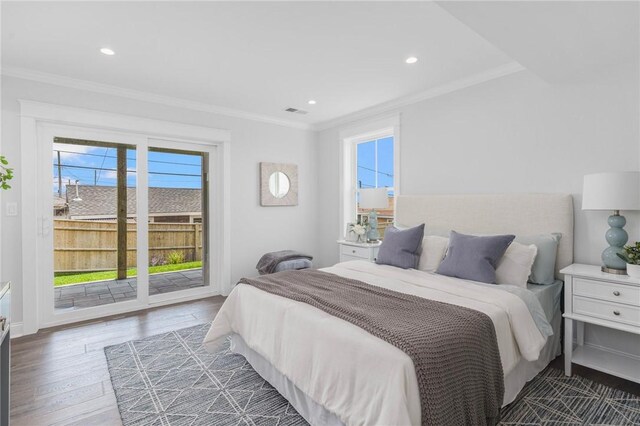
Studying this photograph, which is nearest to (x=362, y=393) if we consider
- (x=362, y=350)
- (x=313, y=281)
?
(x=362, y=350)

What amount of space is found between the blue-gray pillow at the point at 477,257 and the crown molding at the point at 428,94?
1590 mm

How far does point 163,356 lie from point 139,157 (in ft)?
7.79

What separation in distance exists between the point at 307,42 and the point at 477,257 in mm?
2166

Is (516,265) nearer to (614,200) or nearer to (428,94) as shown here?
(614,200)

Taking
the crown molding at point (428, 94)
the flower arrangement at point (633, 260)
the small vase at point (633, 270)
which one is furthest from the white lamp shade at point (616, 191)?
the crown molding at point (428, 94)

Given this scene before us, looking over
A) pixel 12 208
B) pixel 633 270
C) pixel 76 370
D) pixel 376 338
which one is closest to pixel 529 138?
A: pixel 633 270

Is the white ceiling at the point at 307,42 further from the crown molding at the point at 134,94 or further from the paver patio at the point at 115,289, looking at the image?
the paver patio at the point at 115,289

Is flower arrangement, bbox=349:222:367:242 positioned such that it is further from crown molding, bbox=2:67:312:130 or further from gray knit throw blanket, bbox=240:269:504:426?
gray knit throw blanket, bbox=240:269:504:426

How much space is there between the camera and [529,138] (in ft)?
9.84

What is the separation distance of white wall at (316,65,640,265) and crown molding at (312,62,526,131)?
0.06 metres

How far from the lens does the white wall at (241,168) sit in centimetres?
315

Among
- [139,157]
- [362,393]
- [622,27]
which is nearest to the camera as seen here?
[362,393]

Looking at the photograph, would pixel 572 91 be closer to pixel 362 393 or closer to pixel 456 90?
pixel 456 90

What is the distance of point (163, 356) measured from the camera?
274 cm
